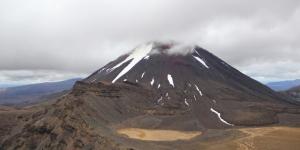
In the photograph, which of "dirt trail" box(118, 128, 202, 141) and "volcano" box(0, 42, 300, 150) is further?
"dirt trail" box(118, 128, 202, 141)

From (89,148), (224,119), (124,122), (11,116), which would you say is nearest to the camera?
(89,148)

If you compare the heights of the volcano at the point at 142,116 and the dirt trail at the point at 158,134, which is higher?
the volcano at the point at 142,116

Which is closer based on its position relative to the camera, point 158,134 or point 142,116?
point 158,134

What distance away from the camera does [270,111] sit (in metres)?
159

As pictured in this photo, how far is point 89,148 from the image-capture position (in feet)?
220

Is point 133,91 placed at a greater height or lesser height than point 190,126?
greater

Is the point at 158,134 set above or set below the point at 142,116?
below

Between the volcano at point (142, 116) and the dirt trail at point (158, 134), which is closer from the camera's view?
the volcano at point (142, 116)

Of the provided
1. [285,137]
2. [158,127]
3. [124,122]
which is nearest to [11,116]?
[124,122]

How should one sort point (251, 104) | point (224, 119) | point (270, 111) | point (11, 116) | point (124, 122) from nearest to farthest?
point (124, 122)
point (11, 116)
point (224, 119)
point (270, 111)
point (251, 104)

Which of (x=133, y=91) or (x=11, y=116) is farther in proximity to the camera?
(x=133, y=91)

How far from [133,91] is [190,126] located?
3470 centimetres

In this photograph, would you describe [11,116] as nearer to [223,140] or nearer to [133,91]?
[133,91]

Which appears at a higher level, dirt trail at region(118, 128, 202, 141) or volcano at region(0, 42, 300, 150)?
volcano at region(0, 42, 300, 150)
